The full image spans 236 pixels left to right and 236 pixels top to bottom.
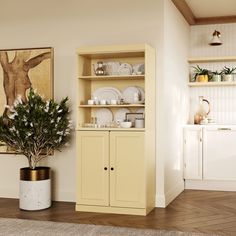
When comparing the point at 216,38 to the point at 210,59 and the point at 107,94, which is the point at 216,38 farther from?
the point at 107,94

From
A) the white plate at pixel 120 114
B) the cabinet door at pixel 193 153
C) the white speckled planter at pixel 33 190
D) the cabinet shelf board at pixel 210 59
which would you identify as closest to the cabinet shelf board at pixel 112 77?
the white plate at pixel 120 114

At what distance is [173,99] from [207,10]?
5.42 ft

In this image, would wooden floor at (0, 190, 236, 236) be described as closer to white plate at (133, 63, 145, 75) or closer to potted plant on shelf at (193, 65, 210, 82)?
white plate at (133, 63, 145, 75)

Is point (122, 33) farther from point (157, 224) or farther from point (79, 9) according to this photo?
point (157, 224)

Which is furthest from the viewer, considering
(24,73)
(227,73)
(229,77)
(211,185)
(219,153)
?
(227,73)

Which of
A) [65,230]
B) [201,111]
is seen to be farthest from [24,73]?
→ [201,111]

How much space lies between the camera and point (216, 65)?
718 cm

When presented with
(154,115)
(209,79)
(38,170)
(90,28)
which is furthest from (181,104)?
(38,170)

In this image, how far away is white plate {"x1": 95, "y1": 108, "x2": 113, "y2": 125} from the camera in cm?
552

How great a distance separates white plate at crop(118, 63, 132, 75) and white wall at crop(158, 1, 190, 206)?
0.43m

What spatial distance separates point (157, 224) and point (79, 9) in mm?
2794

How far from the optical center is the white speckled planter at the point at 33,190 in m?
5.07

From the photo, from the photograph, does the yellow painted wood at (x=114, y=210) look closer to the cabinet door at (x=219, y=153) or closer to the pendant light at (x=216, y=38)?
the cabinet door at (x=219, y=153)

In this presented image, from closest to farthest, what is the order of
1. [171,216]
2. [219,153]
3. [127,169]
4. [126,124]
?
→ 1. [171,216]
2. [127,169]
3. [126,124]
4. [219,153]
